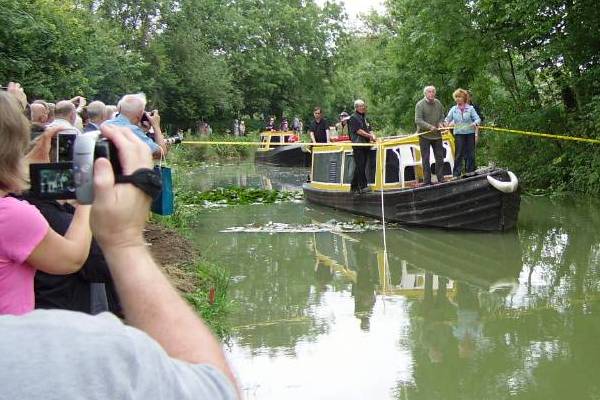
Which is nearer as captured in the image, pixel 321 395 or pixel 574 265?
pixel 321 395

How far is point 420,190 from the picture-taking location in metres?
11.7

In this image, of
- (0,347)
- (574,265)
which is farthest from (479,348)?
(0,347)

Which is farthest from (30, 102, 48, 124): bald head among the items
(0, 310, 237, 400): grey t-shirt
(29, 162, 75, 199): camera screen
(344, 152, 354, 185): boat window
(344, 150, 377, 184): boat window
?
(344, 152, 354, 185): boat window

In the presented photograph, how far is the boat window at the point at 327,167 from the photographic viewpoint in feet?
47.6

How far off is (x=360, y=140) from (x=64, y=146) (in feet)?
34.5

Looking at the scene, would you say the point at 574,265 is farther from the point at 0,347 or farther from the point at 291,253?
the point at 0,347

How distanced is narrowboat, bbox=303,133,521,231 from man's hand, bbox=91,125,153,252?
31.8ft

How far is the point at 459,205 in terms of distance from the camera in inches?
442

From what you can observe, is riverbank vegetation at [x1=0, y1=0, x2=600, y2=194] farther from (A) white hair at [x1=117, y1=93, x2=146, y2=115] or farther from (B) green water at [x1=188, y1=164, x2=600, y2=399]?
(A) white hair at [x1=117, y1=93, x2=146, y2=115]

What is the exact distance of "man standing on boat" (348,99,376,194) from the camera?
41.5 feet

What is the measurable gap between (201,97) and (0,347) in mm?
39476

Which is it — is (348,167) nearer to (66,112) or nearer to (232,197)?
(232,197)

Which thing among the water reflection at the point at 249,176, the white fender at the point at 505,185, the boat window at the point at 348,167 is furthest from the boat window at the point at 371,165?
the water reflection at the point at 249,176

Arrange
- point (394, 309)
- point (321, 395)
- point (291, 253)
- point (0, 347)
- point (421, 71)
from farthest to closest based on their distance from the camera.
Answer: point (421, 71), point (291, 253), point (394, 309), point (321, 395), point (0, 347)
